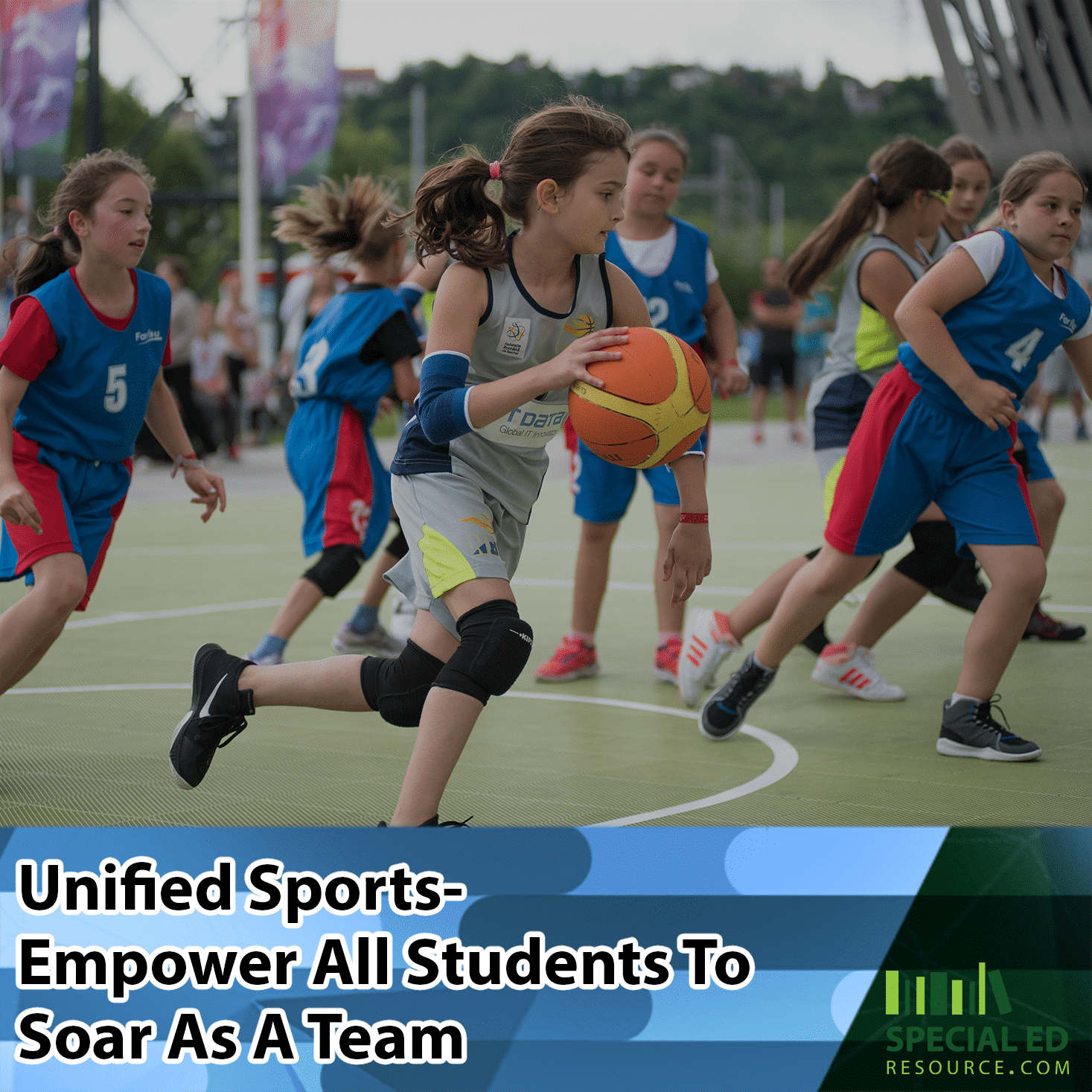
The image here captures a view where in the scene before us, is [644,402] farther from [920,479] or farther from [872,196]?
[872,196]

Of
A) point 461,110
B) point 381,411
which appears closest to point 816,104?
point 461,110

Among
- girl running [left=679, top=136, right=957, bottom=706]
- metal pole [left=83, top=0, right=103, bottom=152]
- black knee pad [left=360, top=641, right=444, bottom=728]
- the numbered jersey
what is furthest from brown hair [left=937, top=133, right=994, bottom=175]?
metal pole [left=83, top=0, right=103, bottom=152]

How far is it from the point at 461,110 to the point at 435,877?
80478 millimetres

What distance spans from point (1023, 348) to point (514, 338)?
1.87 meters

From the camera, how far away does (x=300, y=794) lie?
4262 mm

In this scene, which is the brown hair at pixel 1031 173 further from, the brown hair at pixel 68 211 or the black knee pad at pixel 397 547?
the black knee pad at pixel 397 547

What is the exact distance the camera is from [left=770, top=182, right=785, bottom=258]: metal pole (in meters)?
92.2

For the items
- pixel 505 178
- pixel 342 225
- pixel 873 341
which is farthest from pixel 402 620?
pixel 505 178

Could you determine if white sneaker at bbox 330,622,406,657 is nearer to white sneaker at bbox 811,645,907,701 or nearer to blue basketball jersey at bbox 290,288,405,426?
blue basketball jersey at bbox 290,288,405,426

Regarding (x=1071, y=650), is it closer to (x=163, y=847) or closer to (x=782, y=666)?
(x=782, y=666)

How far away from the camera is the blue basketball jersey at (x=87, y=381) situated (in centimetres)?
430

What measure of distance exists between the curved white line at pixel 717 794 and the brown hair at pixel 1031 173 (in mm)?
1900

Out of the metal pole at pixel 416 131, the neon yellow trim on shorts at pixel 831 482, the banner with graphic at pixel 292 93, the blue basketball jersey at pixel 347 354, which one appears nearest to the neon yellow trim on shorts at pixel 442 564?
the neon yellow trim on shorts at pixel 831 482

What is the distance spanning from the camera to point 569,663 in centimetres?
603
